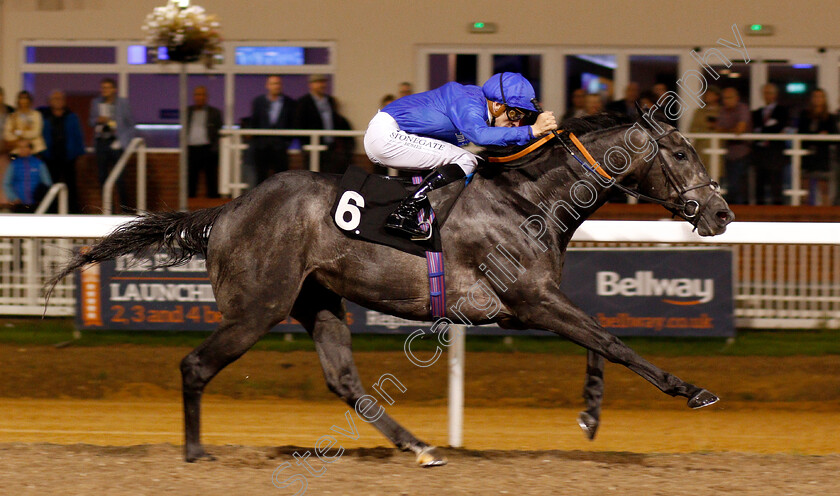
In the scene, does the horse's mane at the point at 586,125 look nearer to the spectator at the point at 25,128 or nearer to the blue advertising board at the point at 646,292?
the blue advertising board at the point at 646,292

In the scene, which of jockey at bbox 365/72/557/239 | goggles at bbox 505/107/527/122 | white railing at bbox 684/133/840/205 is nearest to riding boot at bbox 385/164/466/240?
jockey at bbox 365/72/557/239

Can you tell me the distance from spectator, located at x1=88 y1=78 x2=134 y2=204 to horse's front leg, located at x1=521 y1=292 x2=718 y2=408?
6146 millimetres

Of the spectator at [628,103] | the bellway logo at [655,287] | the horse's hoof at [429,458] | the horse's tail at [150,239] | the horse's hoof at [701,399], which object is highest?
the spectator at [628,103]

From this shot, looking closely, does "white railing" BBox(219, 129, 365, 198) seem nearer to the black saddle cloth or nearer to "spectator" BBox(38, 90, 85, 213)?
"spectator" BBox(38, 90, 85, 213)

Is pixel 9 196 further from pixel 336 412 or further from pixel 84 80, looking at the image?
pixel 336 412

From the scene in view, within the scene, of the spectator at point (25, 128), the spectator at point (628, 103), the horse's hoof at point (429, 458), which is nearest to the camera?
the horse's hoof at point (429, 458)

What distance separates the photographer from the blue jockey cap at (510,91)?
4727mm

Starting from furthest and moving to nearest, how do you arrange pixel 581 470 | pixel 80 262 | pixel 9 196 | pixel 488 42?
pixel 488 42
pixel 9 196
pixel 80 262
pixel 581 470

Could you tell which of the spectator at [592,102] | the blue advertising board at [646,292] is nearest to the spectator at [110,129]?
the blue advertising board at [646,292]

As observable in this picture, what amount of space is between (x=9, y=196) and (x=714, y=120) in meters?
6.36

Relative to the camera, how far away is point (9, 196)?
905 cm

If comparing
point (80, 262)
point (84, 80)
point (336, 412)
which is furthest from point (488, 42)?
point (80, 262)

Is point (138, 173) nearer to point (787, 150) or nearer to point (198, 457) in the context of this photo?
point (198, 457)

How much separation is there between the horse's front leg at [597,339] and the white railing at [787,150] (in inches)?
195
